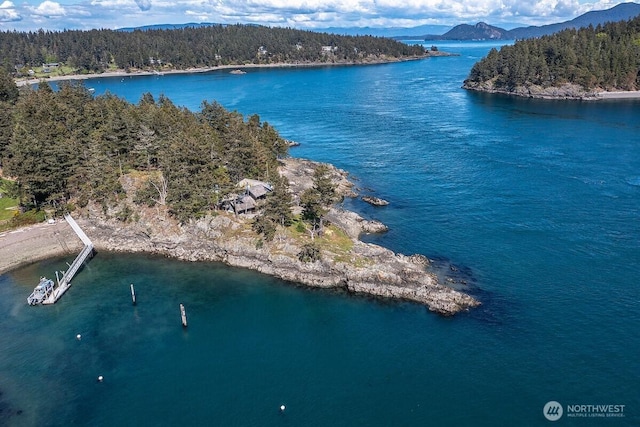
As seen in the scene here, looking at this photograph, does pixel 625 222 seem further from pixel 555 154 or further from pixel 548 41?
pixel 548 41

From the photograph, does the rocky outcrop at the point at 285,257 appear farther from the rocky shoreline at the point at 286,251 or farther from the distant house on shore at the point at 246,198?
the distant house on shore at the point at 246,198

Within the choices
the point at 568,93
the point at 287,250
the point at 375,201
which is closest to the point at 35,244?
the point at 287,250

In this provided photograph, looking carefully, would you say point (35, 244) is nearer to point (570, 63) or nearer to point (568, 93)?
point (568, 93)

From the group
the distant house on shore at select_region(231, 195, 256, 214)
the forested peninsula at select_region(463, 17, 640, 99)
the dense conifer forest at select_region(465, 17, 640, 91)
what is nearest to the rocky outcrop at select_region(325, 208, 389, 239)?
the distant house on shore at select_region(231, 195, 256, 214)

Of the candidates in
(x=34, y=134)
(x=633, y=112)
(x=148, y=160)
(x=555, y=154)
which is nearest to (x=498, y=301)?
(x=148, y=160)

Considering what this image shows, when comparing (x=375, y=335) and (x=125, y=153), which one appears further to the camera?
(x=125, y=153)

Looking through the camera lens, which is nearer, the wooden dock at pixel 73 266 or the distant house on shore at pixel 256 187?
the wooden dock at pixel 73 266
